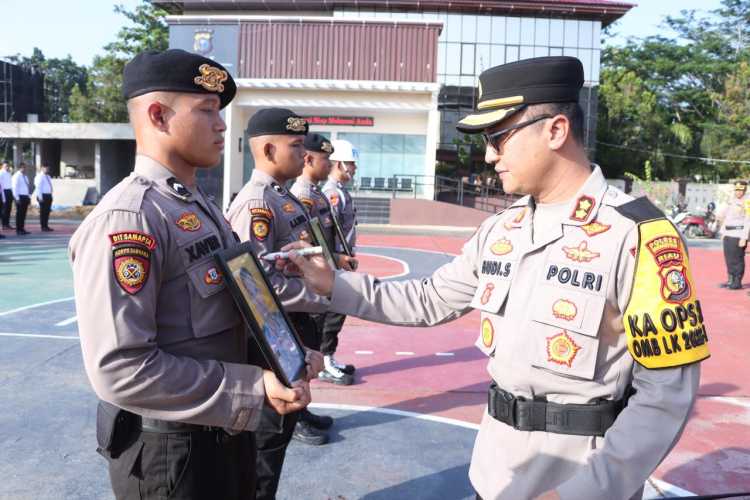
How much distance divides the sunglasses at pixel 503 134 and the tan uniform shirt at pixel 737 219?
9.98m

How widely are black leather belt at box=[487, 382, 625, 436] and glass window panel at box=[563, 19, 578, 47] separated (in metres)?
32.3

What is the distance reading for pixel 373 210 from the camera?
25.0 m

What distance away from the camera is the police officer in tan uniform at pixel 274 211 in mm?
3229

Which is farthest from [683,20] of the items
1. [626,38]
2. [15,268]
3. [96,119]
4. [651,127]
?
[15,268]

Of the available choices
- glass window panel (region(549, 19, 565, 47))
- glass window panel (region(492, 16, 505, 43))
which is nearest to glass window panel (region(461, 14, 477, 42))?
glass window panel (region(492, 16, 505, 43))

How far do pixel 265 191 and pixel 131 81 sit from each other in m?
1.83

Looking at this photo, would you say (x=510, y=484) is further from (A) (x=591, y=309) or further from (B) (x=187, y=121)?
(B) (x=187, y=121)

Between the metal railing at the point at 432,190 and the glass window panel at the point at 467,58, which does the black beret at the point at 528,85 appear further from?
the glass window panel at the point at 467,58

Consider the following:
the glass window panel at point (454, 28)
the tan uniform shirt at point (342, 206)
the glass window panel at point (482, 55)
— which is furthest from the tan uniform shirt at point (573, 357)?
the glass window panel at point (454, 28)

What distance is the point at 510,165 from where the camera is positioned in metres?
2.08

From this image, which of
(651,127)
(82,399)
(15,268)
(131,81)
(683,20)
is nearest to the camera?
(131,81)

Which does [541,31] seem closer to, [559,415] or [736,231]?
[736,231]

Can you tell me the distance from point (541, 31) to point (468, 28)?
368 centimetres

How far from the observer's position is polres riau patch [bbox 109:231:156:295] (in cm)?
170
